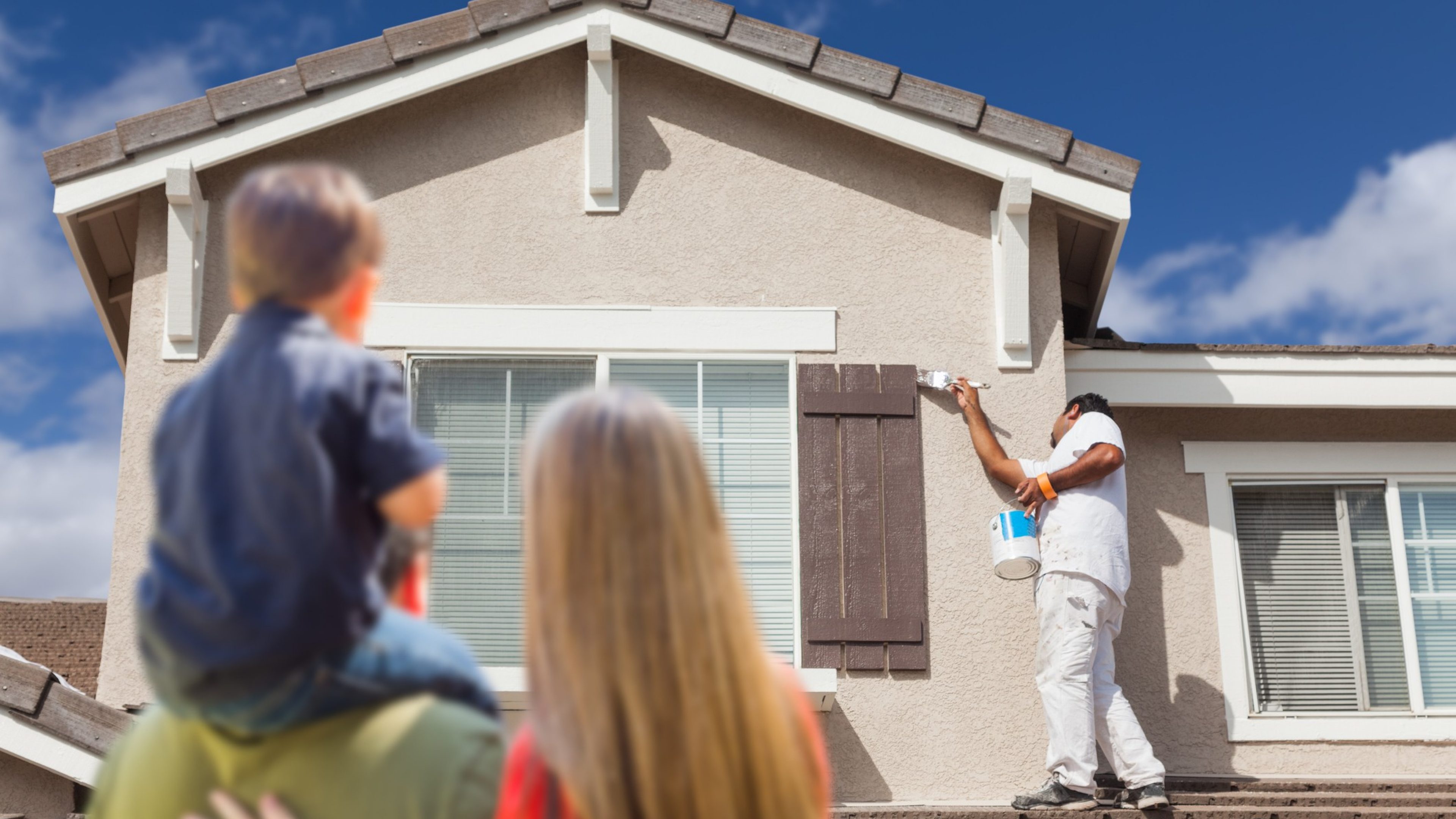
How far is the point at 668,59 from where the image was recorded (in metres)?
6.45

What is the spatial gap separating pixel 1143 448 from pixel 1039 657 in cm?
175

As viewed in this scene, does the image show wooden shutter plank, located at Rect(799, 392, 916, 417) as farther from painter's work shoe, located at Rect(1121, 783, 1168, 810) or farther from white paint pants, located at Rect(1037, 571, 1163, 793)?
painter's work shoe, located at Rect(1121, 783, 1168, 810)

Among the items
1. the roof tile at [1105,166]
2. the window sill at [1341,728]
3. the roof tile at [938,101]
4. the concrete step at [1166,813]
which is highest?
the roof tile at [938,101]

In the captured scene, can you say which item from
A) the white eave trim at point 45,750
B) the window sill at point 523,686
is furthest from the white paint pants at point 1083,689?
the white eave trim at point 45,750

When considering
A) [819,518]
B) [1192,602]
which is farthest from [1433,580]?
[819,518]

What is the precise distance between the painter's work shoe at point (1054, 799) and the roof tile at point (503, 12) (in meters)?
4.23

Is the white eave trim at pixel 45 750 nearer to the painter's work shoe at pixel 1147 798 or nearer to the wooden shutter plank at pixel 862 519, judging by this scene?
the wooden shutter plank at pixel 862 519

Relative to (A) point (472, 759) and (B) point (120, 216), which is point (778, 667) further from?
(B) point (120, 216)

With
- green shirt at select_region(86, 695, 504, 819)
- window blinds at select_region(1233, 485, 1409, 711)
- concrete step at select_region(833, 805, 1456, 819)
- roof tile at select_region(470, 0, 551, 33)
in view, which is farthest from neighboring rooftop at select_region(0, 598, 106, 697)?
green shirt at select_region(86, 695, 504, 819)

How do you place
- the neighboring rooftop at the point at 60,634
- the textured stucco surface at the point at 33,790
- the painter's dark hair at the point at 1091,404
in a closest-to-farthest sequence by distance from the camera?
the textured stucco surface at the point at 33,790
the painter's dark hair at the point at 1091,404
the neighboring rooftop at the point at 60,634

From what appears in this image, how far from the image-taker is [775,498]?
6113 mm

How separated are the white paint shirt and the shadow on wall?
1133 mm

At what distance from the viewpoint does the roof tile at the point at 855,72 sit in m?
6.26

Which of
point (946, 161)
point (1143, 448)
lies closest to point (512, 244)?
point (946, 161)
